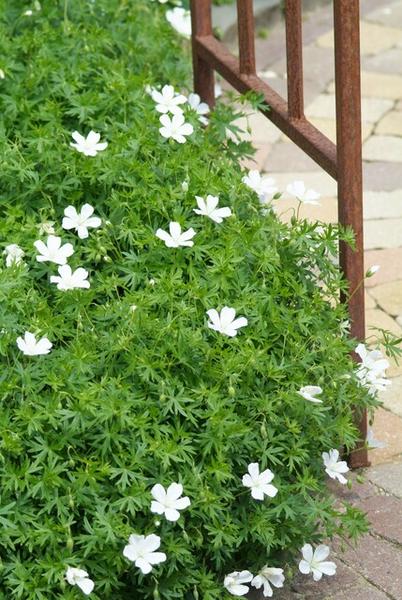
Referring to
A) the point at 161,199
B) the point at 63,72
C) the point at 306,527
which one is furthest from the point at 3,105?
the point at 306,527

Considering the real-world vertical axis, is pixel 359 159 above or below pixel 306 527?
above

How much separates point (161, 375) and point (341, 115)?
2.73 ft

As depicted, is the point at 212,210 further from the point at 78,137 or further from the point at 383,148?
the point at 383,148

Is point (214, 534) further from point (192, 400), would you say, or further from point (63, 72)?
point (63, 72)

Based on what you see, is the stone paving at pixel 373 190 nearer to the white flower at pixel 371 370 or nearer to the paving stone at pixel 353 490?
the paving stone at pixel 353 490

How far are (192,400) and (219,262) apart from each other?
425mm

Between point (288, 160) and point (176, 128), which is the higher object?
point (176, 128)

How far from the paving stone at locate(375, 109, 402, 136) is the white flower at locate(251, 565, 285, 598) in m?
2.82

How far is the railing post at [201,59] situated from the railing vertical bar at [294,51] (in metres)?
0.78

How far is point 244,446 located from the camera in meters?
3.22

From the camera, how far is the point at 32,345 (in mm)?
3137

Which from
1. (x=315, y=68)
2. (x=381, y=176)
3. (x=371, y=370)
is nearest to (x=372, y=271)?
(x=371, y=370)

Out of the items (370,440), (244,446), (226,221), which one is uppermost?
(226,221)

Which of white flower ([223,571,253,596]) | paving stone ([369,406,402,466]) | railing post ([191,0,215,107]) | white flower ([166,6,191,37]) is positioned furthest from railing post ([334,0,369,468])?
white flower ([166,6,191,37])
